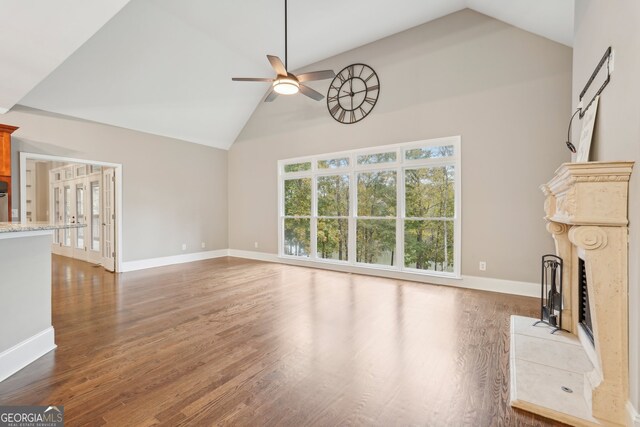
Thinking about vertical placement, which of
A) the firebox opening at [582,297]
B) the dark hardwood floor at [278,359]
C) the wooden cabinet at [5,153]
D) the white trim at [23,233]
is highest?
the wooden cabinet at [5,153]

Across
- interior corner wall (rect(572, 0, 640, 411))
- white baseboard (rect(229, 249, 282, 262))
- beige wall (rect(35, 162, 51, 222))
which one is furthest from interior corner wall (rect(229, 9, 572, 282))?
beige wall (rect(35, 162, 51, 222))

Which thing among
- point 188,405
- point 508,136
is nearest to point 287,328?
point 188,405

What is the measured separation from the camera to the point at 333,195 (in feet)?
19.8

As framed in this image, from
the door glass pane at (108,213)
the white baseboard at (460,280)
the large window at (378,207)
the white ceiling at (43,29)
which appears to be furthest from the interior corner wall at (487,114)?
the door glass pane at (108,213)

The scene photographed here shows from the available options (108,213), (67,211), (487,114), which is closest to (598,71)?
(487,114)

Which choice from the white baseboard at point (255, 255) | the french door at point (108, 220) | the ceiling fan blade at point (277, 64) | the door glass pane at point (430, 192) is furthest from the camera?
the white baseboard at point (255, 255)

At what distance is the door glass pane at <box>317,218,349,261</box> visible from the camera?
5.87 metres

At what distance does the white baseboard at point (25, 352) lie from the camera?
209cm

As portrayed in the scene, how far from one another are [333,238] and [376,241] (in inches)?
37.9

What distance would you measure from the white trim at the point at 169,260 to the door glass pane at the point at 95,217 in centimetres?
154

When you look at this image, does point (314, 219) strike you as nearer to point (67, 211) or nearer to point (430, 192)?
point (430, 192)

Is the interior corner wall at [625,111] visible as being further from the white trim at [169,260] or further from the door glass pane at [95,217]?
the door glass pane at [95,217]

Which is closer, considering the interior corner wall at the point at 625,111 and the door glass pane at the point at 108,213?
the interior corner wall at the point at 625,111

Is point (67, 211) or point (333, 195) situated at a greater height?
point (333, 195)
